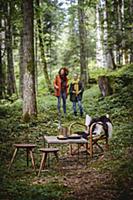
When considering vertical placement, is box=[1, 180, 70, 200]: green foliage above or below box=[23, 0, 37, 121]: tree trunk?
below

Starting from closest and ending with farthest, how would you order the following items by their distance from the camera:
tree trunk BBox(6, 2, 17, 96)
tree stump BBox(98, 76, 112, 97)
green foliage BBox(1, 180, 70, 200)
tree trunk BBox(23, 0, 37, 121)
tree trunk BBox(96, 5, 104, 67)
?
green foliage BBox(1, 180, 70, 200) < tree trunk BBox(23, 0, 37, 121) < tree stump BBox(98, 76, 112, 97) < tree trunk BBox(6, 2, 17, 96) < tree trunk BBox(96, 5, 104, 67)

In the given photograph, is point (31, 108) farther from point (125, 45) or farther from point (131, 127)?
point (125, 45)

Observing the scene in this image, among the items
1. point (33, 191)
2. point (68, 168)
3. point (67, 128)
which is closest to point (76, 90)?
point (67, 128)

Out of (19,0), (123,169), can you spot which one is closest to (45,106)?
(19,0)

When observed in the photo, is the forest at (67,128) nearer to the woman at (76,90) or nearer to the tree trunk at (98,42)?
the woman at (76,90)

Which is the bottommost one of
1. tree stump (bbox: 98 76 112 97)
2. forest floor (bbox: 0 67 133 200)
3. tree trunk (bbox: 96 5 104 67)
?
forest floor (bbox: 0 67 133 200)

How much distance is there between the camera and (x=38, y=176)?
8789 mm

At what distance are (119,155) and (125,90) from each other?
315 inches

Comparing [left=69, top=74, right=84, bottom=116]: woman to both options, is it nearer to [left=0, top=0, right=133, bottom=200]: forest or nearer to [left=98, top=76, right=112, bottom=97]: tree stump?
[left=0, top=0, right=133, bottom=200]: forest

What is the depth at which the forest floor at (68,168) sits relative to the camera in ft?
24.4

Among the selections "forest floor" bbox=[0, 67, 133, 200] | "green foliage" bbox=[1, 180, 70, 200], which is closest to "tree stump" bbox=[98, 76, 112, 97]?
"forest floor" bbox=[0, 67, 133, 200]

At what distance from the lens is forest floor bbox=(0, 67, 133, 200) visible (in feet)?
24.4

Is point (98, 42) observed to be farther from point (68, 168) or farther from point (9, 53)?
point (68, 168)

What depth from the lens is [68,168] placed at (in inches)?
379
